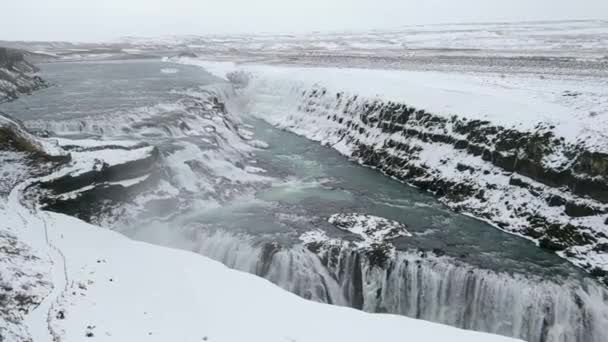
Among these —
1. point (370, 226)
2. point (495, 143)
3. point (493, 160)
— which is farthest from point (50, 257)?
point (495, 143)

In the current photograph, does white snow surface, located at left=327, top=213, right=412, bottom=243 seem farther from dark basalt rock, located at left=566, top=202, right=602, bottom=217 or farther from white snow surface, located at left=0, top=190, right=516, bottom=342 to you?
white snow surface, located at left=0, top=190, right=516, bottom=342

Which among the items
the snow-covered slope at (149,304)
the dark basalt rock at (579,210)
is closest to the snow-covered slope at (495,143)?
the dark basalt rock at (579,210)

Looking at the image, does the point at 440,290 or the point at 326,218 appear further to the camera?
the point at 326,218

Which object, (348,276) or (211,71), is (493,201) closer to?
(348,276)

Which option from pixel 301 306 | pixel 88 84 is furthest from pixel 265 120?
pixel 301 306

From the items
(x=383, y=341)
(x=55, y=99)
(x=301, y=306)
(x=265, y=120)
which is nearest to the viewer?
(x=383, y=341)

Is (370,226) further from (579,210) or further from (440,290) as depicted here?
(579,210)

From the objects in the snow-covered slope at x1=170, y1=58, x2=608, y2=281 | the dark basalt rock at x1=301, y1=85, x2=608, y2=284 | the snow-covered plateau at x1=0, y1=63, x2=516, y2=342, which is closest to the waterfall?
the snow-covered slope at x1=170, y1=58, x2=608, y2=281
